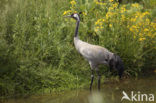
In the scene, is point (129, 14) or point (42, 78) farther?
point (129, 14)

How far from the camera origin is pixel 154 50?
7484mm

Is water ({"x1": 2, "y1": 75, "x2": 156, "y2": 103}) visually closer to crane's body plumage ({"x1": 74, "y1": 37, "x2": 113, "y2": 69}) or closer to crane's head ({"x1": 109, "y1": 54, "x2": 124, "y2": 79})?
crane's head ({"x1": 109, "y1": 54, "x2": 124, "y2": 79})

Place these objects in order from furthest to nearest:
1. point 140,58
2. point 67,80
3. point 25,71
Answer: point 140,58 < point 67,80 < point 25,71

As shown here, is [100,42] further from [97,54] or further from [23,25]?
[23,25]

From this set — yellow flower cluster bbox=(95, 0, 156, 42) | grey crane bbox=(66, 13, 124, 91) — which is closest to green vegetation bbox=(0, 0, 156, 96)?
yellow flower cluster bbox=(95, 0, 156, 42)

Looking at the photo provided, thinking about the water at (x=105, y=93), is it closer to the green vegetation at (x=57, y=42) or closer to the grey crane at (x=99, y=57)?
the green vegetation at (x=57, y=42)

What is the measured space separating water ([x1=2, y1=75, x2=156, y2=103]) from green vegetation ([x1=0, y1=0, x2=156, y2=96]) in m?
0.21

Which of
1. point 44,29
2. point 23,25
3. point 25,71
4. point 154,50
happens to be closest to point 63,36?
point 44,29

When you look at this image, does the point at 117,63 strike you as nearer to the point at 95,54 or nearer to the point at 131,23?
the point at 95,54

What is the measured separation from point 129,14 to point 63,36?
1.73 metres

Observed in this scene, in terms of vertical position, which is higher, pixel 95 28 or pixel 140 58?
pixel 95 28

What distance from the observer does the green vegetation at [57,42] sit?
6.15 m

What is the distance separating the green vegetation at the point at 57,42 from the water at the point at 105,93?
21cm

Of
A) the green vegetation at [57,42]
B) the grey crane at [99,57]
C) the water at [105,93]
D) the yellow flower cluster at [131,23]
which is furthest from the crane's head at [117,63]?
the yellow flower cluster at [131,23]
